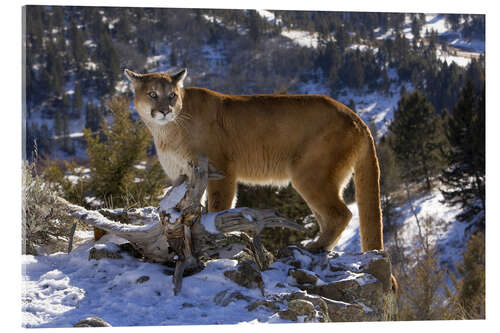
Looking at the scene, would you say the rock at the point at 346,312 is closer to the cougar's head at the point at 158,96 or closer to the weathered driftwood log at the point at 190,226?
the weathered driftwood log at the point at 190,226

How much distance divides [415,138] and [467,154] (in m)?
5.04

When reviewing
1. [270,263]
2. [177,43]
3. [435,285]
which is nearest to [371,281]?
[270,263]

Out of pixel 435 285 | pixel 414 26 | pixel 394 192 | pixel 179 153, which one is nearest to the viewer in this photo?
pixel 179 153

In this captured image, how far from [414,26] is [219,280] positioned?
405 cm

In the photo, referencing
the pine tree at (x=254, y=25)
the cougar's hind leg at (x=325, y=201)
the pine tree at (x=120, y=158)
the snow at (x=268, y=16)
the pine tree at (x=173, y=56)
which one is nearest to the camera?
the cougar's hind leg at (x=325, y=201)

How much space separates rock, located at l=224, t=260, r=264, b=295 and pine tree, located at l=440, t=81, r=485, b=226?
3600 millimetres

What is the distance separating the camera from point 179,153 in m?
5.14

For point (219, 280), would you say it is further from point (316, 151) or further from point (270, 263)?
point (316, 151)

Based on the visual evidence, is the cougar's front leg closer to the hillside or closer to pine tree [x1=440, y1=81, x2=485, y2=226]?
the hillside

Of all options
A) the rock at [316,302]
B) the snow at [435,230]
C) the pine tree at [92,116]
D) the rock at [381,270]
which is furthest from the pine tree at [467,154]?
the pine tree at [92,116]

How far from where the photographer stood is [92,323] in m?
4.04

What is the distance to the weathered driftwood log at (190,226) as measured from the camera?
4.41 metres

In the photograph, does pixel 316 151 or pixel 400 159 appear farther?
pixel 400 159

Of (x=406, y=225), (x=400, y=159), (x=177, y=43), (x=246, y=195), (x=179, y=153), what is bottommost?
(x=406, y=225)
